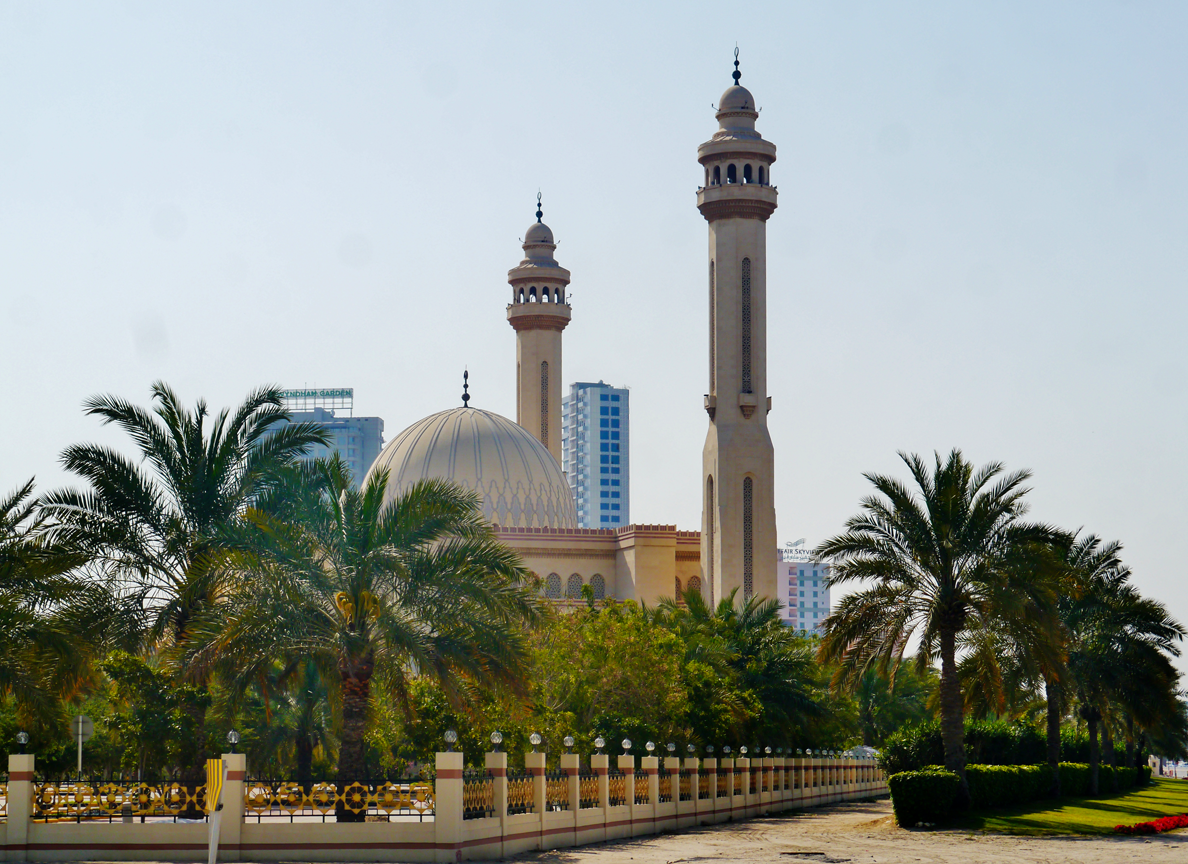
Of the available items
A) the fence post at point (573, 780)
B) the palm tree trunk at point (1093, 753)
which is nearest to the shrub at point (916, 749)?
the palm tree trunk at point (1093, 753)

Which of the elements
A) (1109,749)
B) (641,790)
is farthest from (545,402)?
(641,790)

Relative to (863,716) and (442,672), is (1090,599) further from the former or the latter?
(863,716)

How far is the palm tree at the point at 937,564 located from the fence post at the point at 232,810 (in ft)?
37.3

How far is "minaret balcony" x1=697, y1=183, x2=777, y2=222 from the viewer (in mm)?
48906

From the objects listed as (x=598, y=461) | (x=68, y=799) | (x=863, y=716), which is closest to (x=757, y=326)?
(x=863, y=716)

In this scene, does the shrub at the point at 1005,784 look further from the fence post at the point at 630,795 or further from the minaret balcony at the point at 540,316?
the minaret balcony at the point at 540,316

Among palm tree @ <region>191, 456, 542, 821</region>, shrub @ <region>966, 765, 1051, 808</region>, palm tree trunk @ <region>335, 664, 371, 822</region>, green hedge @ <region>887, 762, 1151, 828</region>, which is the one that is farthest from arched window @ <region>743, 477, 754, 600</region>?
palm tree trunk @ <region>335, 664, 371, 822</region>

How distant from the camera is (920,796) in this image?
80.8ft

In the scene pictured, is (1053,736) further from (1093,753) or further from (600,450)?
(600,450)

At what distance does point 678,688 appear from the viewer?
1213 inches

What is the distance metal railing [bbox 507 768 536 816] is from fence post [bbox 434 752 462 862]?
70.1 inches

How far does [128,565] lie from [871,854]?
11403mm

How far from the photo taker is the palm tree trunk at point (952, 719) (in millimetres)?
25812

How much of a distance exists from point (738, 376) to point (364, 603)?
3055 centimetres
